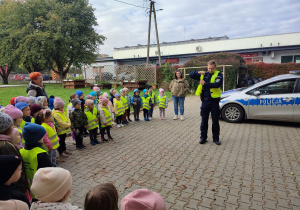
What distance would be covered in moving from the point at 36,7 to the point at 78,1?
5043 mm

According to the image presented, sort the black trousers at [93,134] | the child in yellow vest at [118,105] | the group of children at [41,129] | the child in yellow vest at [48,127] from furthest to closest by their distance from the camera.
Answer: the child in yellow vest at [118,105]
the black trousers at [93,134]
the child in yellow vest at [48,127]
the group of children at [41,129]

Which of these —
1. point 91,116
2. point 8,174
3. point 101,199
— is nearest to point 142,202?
point 101,199

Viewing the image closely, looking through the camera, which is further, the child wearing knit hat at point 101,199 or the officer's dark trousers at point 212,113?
the officer's dark trousers at point 212,113

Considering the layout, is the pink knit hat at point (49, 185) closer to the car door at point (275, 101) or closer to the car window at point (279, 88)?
the car door at point (275, 101)

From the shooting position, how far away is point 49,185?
A: 1.79 metres

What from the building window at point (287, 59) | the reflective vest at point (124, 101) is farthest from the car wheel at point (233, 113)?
the building window at point (287, 59)

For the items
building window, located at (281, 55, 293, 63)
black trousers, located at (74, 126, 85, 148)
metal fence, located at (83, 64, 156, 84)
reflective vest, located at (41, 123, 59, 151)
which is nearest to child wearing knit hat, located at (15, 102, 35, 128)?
reflective vest, located at (41, 123, 59, 151)

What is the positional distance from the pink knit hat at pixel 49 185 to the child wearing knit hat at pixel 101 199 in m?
0.34

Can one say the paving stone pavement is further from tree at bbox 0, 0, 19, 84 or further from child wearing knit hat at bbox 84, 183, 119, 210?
tree at bbox 0, 0, 19, 84

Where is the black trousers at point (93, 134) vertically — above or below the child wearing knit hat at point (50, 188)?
below

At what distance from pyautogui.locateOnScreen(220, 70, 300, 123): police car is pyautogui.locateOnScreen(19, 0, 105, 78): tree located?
72.8 feet

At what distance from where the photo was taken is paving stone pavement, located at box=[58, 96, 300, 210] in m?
3.30

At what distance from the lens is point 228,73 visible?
1548 centimetres

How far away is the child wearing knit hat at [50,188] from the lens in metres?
1.78
